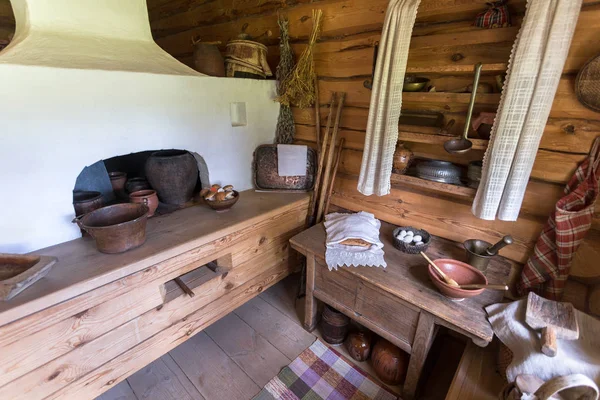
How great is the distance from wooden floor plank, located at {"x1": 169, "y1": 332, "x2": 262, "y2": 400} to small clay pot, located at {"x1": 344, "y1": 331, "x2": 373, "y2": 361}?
1.80 feet

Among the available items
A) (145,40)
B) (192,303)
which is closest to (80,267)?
(192,303)

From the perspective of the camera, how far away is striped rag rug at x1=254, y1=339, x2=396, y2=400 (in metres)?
1.42

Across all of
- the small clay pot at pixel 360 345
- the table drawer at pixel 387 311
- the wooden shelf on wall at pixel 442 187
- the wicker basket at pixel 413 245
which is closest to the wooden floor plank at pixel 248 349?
the small clay pot at pixel 360 345

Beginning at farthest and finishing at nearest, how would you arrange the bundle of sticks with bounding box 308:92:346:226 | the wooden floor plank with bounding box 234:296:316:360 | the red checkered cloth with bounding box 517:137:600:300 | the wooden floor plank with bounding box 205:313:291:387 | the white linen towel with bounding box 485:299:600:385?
the bundle of sticks with bounding box 308:92:346:226 < the wooden floor plank with bounding box 234:296:316:360 < the wooden floor plank with bounding box 205:313:291:387 < the red checkered cloth with bounding box 517:137:600:300 < the white linen towel with bounding box 485:299:600:385

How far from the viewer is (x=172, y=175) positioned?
160cm

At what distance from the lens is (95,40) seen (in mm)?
1470

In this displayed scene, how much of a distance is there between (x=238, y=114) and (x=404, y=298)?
4.84 ft

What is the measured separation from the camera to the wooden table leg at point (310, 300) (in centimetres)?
156

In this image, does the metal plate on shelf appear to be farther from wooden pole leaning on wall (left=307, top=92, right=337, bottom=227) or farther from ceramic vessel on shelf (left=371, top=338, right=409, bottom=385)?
ceramic vessel on shelf (left=371, top=338, right=409, bottom=385)

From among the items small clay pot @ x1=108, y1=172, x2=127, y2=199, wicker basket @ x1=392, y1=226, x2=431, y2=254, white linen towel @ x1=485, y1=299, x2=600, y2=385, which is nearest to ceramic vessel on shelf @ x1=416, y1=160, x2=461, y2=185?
wicker basket @ x1=392, y1=226, x2=431, y2=254

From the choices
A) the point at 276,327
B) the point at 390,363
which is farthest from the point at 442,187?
the point at 276,327

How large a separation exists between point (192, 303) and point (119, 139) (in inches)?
35.3

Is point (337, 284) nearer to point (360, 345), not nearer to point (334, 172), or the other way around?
point (360, 345)

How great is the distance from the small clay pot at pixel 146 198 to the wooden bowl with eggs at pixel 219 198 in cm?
27
